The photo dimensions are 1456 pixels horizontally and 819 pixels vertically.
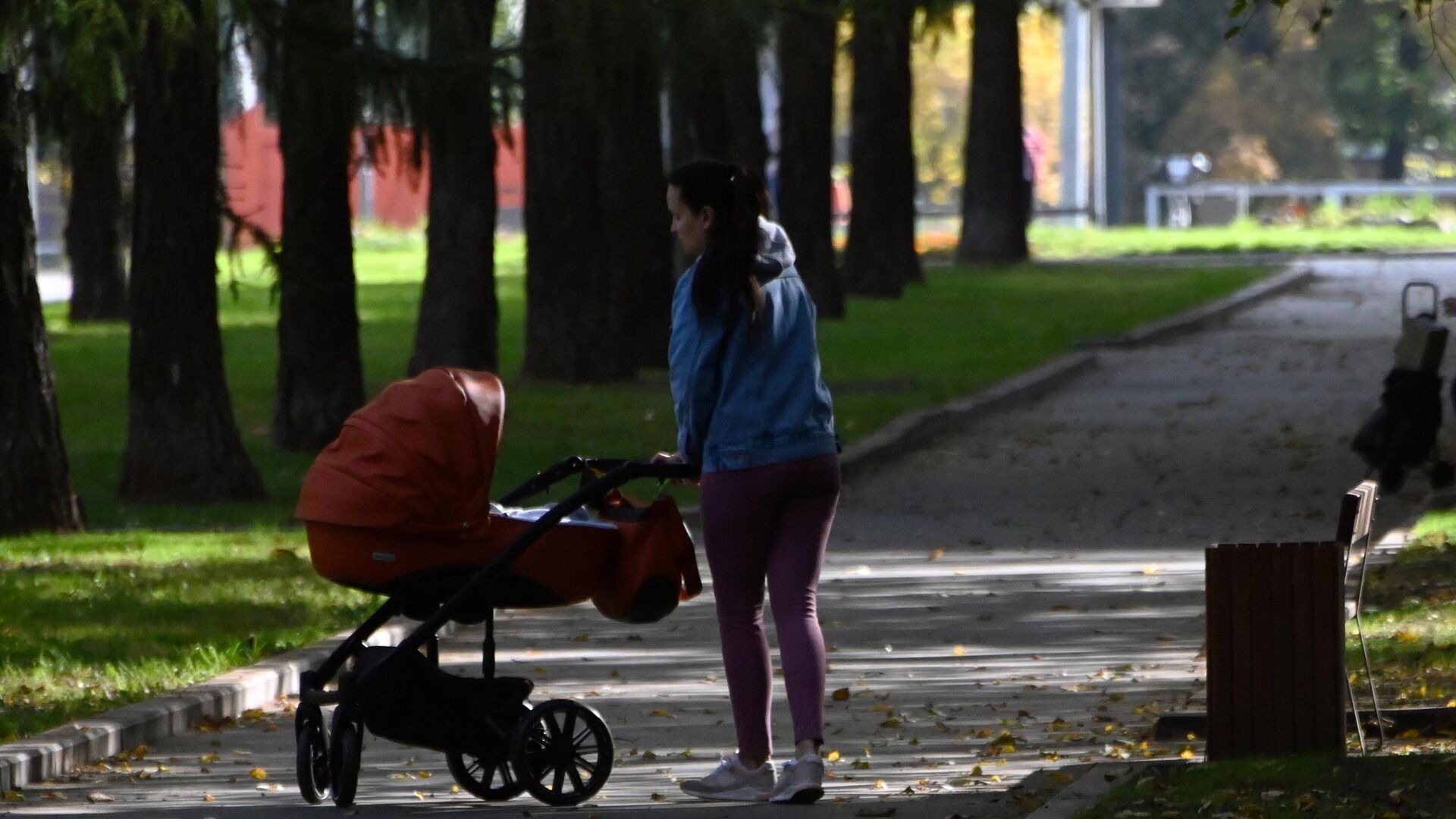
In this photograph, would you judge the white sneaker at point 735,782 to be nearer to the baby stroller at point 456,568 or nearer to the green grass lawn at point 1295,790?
the baby stroller at point 456,568

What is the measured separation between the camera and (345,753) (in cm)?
736

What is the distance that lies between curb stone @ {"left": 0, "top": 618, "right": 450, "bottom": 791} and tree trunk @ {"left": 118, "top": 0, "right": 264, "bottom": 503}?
14.7ft

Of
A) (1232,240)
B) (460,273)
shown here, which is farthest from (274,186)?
(460,273)

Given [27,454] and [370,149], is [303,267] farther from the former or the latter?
[27,454]

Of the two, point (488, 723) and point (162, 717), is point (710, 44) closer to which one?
point (162, 717)

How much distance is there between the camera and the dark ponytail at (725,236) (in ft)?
23.2

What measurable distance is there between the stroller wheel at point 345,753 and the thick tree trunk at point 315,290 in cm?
787

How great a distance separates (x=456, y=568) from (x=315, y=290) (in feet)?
30.9

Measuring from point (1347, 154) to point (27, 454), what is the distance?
3185 inches

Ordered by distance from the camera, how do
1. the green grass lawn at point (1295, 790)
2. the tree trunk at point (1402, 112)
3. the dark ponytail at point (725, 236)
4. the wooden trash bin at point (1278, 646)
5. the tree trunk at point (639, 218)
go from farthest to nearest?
the tree trunk at point (1402, 112) < the tree trunk at point (639, 218) < the wooden trash bin at point (1278, 646) < the dark ponytail at point (725, 236) < the green grass lawn at point (1295, 790)

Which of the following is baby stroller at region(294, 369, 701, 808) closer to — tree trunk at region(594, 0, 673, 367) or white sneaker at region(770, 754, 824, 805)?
white sneaker at region(770, 754, 824, 805)

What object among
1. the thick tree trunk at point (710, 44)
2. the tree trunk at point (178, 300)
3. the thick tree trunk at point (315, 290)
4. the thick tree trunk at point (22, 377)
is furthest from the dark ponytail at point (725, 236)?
the thick tree trunk at point (315, 290)

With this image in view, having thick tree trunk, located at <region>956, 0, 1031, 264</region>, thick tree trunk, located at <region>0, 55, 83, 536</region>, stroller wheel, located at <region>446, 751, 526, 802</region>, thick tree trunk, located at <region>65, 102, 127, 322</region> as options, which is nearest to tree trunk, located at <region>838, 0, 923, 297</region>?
thick tree trunk, located at <region>956, 0, 1031, 264</region>

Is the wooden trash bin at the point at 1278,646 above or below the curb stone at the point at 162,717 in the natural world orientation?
above
